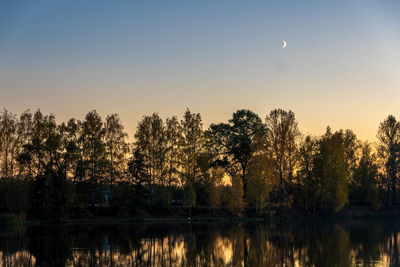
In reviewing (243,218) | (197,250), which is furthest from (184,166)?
(197,250)

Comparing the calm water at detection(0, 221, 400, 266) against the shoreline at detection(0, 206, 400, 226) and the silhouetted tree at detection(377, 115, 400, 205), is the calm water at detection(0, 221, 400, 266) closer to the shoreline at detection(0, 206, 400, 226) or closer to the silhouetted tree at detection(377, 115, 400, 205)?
the shoreline at detection(0, 206, 400, 226)

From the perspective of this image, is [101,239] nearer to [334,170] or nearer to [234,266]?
[234,266]

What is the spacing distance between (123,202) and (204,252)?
44.9m

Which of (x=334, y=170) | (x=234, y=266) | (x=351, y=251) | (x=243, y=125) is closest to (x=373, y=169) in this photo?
(x=334, y=170)

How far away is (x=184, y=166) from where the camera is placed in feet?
272

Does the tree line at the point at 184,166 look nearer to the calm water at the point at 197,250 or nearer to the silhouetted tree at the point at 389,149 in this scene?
the silhouetted tree at the point at 389,149

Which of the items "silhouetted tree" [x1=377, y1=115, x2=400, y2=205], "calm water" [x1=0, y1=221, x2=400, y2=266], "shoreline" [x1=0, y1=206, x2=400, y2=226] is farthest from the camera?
"silhouetted tree" [x1=377, y1=115, x2=400, y2=205]

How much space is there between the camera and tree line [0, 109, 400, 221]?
73000 millimetres

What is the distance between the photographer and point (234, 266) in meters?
30.4

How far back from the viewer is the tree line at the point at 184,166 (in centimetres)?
7300

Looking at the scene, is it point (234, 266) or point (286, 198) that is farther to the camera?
point (286, 198)

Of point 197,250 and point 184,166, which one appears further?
point 184,166

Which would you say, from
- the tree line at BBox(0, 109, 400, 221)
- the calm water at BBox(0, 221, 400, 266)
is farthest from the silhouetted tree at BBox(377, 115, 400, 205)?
the calm water at BBox(0, 221, 400, 266)

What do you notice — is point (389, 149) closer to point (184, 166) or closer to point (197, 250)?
point (184, 166)
